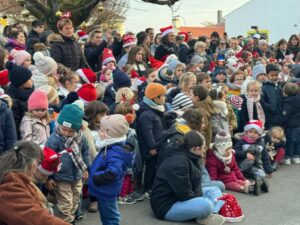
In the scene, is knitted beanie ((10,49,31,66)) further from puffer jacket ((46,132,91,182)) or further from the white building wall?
the white building wall

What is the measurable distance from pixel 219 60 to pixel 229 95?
3120mm

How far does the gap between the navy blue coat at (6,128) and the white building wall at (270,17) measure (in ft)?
132

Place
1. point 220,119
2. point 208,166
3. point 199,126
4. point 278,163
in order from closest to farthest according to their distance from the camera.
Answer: point 199,126 → point 208,166 → point 220,119 → point 278,163

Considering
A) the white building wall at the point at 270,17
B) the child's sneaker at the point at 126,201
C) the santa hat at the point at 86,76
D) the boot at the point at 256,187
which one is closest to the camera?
the child's sneaker at the point at 126,201

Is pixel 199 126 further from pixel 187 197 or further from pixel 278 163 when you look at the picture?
pixel 278 163

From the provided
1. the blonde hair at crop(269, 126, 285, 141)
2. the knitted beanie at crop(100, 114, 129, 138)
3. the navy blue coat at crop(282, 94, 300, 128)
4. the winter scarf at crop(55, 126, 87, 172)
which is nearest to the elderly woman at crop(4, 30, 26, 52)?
the winter scarf at crop(55, 126, 87, 172)

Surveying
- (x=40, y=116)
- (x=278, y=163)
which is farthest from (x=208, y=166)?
(x=40, y=116)

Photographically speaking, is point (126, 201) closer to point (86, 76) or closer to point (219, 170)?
point (219, 170)

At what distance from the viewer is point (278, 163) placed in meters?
9.02

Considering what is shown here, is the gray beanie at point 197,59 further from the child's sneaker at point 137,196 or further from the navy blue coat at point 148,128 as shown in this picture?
the child's sneaker at point 137,196

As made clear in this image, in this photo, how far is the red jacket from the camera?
24.2ft

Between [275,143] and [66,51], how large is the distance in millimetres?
4128

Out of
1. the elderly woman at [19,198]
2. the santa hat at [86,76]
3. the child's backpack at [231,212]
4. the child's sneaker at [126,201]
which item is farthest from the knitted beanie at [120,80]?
the elderly woman at [19,198]

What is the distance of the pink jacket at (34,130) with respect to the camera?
5.73 m
